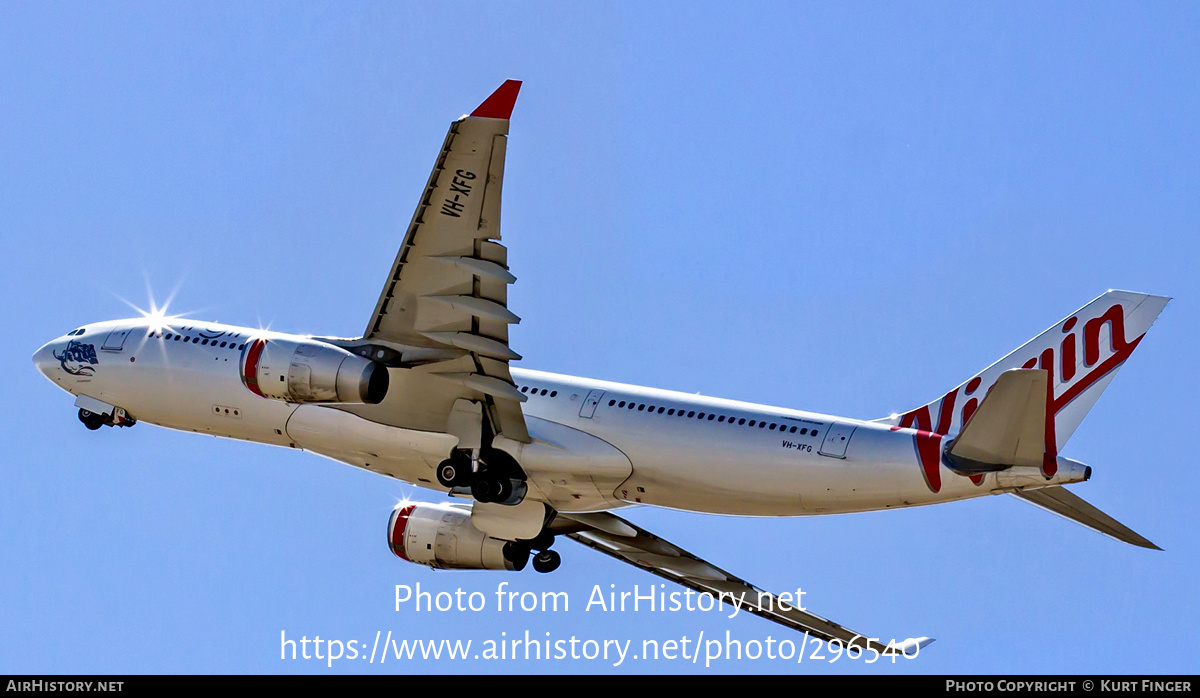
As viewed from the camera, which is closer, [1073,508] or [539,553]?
[1073,508]

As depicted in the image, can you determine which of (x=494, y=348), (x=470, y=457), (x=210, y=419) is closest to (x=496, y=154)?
(x=494, y=348)

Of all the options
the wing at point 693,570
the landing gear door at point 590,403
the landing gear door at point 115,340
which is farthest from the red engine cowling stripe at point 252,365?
the wing at point 693,570

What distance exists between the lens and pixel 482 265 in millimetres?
28172

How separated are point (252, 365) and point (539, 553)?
9.53 metres

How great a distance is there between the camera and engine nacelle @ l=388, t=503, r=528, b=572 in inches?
1470

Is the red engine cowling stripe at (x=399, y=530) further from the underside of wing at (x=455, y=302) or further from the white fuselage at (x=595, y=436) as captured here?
the underside of wing at (x=455, y=302)

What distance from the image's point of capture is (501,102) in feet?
87.9

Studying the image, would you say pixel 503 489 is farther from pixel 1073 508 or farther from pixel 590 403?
pixel 1073 508

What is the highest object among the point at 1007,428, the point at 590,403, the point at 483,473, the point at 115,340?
the point at 115,340

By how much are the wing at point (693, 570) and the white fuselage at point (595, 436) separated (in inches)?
177

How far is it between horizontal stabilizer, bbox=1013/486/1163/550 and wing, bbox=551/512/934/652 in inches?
390

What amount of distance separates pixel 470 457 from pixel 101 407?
9730 mm

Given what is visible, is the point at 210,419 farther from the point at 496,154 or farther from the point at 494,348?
the point at 496,154

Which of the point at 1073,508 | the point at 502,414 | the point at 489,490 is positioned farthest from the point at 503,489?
the point at 1073,508
